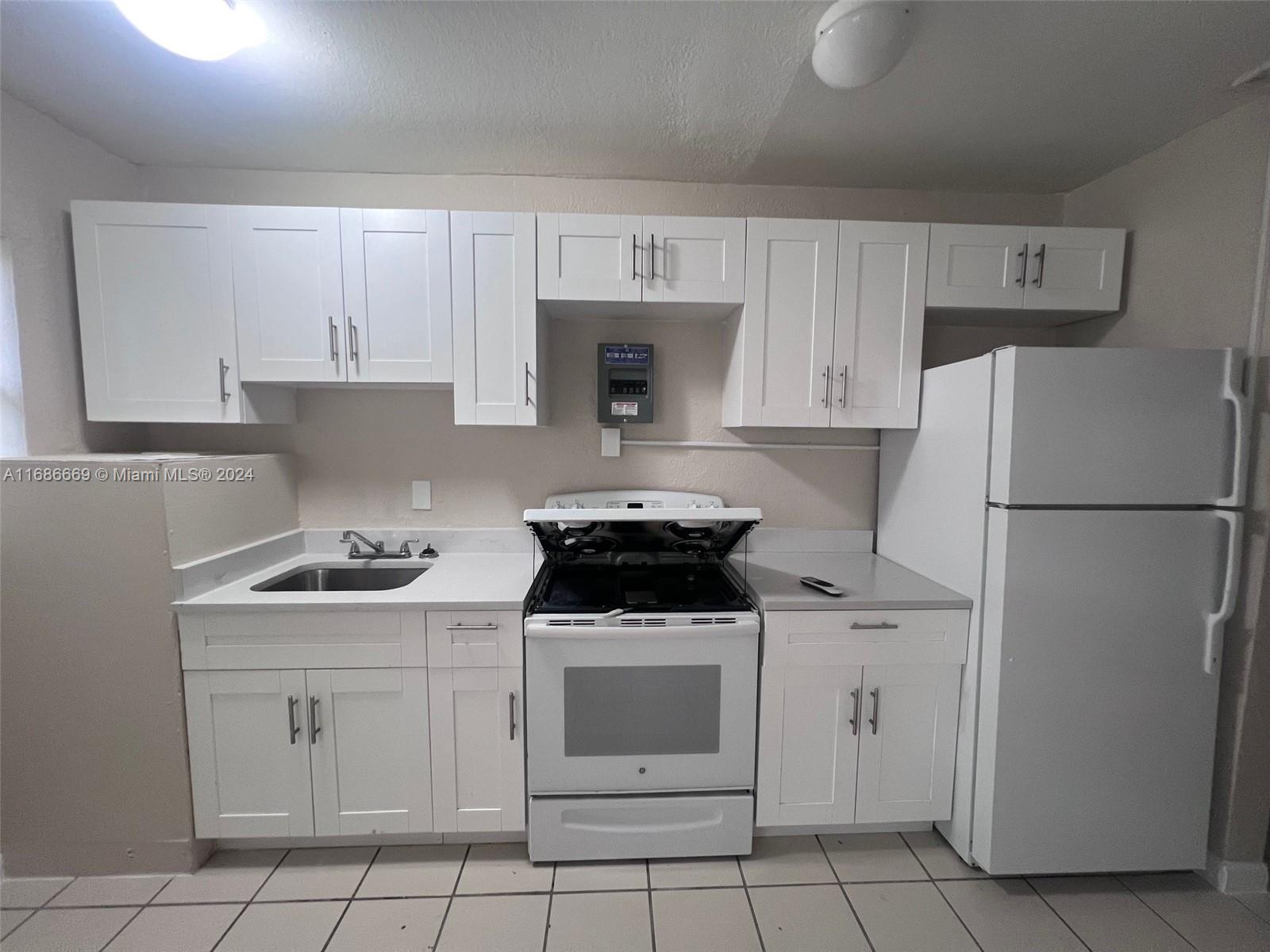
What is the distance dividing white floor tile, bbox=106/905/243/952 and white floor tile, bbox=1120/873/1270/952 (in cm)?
283

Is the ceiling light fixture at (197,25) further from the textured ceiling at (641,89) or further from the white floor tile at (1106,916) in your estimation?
the white floor tile at (1106,916)

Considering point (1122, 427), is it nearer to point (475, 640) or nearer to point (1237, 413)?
point (1237, 413)

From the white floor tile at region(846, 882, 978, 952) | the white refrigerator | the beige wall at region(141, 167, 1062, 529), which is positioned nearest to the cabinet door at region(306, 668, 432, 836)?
the beige wall at region(141, 167, 1062, 529)

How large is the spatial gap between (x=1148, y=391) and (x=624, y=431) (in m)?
1.73

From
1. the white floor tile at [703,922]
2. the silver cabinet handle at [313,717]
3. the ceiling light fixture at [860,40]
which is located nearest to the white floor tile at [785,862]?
the white floor tile at [703,922]

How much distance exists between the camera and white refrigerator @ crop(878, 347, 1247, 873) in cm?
147

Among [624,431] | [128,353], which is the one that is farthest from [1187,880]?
[128,353]

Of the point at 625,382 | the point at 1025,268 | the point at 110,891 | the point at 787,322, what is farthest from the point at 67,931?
the point at 1025,268

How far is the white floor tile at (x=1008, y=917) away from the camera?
1457mm

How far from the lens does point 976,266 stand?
6.31ft

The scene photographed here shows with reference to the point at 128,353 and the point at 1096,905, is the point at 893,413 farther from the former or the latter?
the point at 128,353

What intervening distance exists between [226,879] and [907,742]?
2.30 meters

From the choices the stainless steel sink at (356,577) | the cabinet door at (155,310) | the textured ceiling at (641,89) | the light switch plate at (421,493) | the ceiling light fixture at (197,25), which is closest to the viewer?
the ceiling light fixture at (197,25)

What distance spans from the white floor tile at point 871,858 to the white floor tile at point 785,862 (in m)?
0.05
